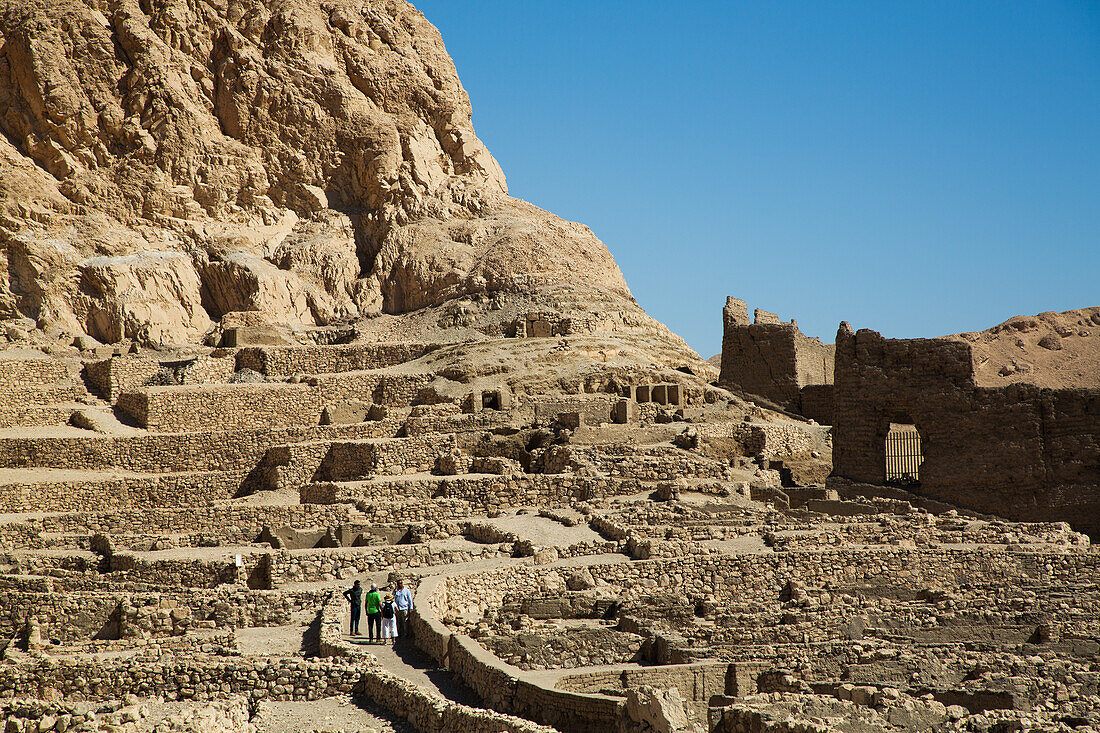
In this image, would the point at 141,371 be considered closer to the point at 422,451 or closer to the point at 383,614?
the point at 422,451

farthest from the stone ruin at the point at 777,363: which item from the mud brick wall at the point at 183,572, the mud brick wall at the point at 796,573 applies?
the mud brick wall at the point at 183,572

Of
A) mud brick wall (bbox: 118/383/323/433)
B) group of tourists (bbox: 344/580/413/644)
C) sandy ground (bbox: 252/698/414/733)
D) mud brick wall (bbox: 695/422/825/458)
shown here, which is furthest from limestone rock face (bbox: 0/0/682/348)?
sandy ground (bbox: 252/698/414/733)

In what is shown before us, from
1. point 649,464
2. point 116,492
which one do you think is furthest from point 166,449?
point 649,464

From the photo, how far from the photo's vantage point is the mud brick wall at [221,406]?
31609 mm

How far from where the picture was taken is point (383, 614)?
52.1ft

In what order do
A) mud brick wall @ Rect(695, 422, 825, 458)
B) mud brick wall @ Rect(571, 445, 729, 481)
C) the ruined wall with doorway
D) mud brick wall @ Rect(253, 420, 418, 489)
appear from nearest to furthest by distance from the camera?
mud brick wall @ Rect(571, 445, 729, 481)
mud brick wall @ Rect(253, 420, 418, 489)
mud brick wall @ Rect(695, 422, 825, 458)
the ruined wall with doorway

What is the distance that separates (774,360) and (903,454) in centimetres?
583

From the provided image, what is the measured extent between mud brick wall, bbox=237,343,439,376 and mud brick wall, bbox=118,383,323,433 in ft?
10.5

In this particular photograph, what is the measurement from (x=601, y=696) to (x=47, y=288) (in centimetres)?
3157

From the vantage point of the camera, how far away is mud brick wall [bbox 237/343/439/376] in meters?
36.7

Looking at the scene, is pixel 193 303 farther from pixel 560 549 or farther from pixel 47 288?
pixel 560 549

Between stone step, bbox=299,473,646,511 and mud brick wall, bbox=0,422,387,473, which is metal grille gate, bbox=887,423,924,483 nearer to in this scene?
stone step, bbox=299,473,646,511

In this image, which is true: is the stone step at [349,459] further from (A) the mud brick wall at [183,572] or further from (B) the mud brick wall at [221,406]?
(A) the mud brick wall at [183,572]

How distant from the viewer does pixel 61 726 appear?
11.6 meters
